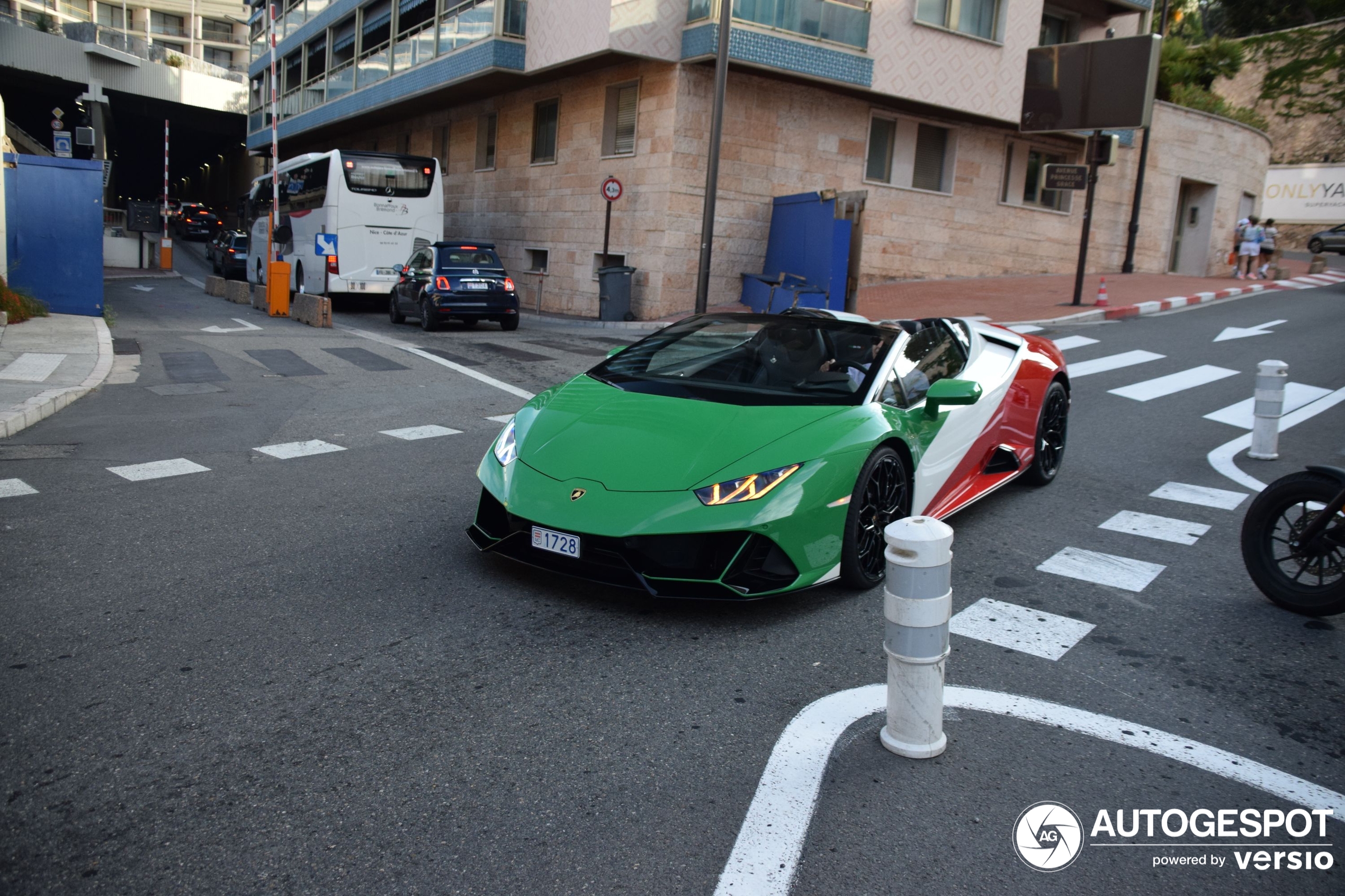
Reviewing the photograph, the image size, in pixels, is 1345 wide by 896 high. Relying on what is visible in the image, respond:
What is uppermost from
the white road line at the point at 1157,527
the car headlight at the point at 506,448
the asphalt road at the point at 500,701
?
the car headlight at the point at 506,448

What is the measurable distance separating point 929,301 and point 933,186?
5380 millimetres

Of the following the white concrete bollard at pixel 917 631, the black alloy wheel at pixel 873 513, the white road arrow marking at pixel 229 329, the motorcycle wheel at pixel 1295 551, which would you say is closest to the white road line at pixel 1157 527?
the motorcycle wheel at pixel 1295 551

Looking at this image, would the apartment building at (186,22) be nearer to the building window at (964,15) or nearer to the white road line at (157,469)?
the building window at (964,15)

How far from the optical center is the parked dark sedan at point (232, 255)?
32.8m

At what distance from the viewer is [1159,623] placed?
4.56 metres

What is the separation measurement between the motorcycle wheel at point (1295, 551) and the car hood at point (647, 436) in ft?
6.80

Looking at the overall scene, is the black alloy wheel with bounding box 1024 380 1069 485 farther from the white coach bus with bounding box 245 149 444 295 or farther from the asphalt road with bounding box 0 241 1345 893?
the white coach bus with bounding box 245 149 444 295

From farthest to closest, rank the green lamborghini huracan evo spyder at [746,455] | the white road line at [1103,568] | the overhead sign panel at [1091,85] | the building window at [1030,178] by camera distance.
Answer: the building window at [1030,178] < the overhead sign panel at [1091,85] < the white road line at [1103,568] < the green lamborghini huracan evo spyder at [746,455]

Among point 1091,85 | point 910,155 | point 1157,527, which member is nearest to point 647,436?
point 1157,527

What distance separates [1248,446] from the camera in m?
8.91

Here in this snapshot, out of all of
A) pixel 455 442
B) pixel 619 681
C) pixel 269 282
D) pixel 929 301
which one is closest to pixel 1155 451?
pixel 455 442

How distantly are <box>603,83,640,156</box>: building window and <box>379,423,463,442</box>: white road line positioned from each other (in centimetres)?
1472

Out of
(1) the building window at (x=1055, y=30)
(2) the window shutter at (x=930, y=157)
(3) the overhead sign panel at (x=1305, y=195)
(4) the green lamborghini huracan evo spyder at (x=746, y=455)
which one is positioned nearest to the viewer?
(4) the green lamborghini huracan evo spyder at (x=746, y=455)

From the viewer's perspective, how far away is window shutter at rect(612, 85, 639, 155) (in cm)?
2225
